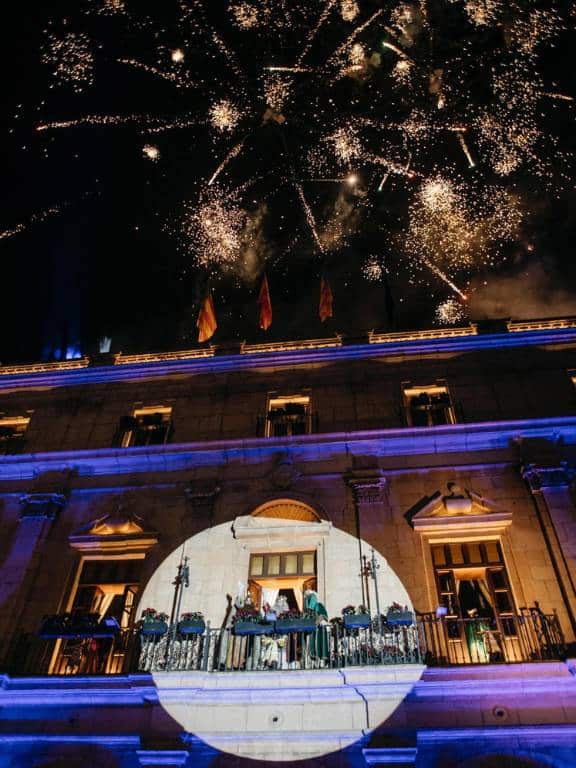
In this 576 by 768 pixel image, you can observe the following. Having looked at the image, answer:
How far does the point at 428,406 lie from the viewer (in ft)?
55.7

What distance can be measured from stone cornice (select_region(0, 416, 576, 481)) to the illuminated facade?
0.07 meters

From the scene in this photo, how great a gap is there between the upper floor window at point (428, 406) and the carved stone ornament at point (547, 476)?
2610 mm

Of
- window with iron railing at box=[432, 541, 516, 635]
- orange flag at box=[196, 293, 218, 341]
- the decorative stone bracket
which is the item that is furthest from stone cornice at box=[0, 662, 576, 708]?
orange flag at box=[196, 293, 218, 341]

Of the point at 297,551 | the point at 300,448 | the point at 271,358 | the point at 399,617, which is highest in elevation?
the point at 271,358

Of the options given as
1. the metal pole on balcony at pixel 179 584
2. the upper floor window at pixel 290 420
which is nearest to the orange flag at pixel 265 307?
the upper floor window at pixel 290 420

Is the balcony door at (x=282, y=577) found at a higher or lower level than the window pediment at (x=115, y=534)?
lower

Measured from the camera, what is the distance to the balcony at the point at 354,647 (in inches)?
467

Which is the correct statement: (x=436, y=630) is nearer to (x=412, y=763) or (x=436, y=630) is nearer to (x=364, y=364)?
(x=412, y=763)

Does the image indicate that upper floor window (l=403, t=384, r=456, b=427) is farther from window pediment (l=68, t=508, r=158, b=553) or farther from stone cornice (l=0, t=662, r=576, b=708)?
window pediment (l=68, t=508, r=158, b=553)

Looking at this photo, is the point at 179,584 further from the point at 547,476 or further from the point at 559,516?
the point at 547,476

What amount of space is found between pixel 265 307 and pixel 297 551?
9562 mm

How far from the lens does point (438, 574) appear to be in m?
13.6

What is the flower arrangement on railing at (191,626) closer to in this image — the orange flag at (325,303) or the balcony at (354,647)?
the balcony at (354,647)

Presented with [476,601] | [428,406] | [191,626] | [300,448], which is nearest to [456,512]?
[476,601]
